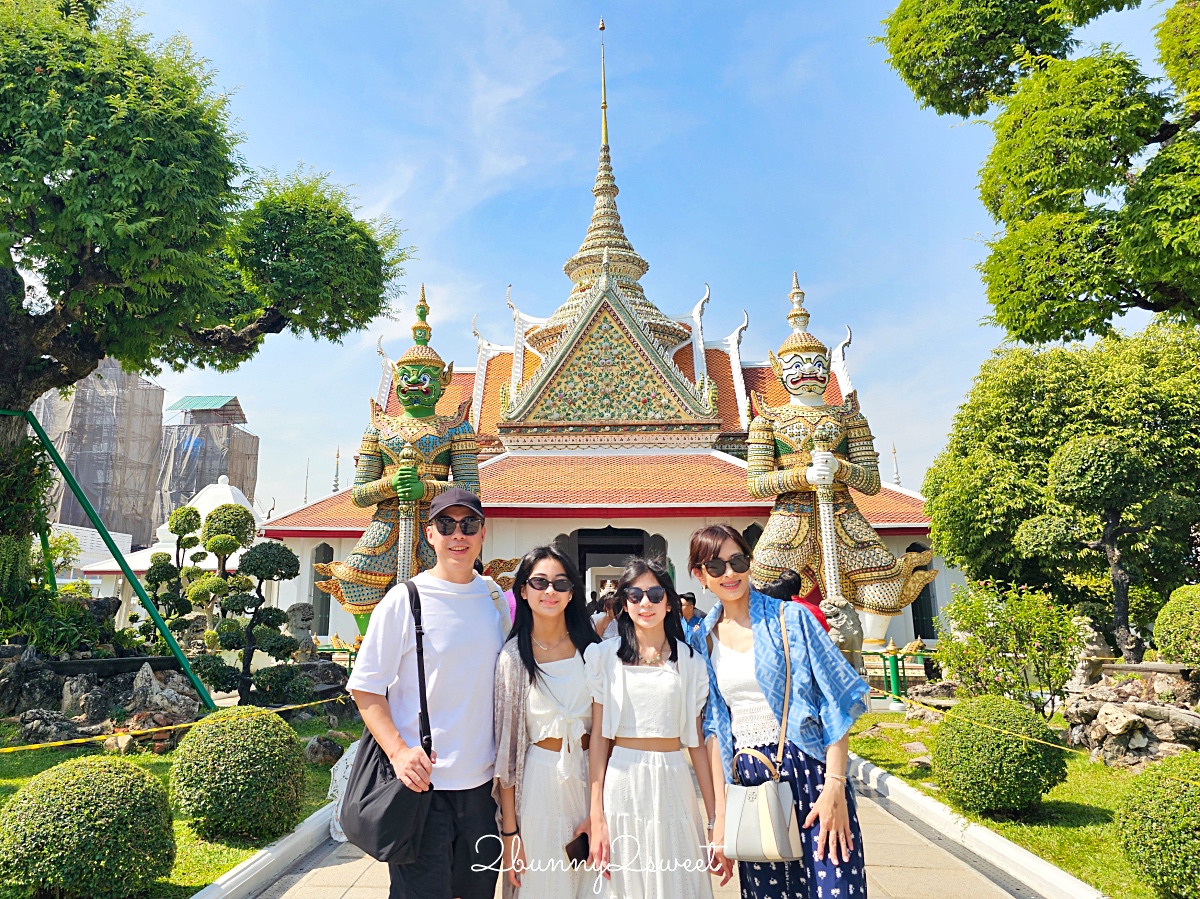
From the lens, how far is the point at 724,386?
667 inches

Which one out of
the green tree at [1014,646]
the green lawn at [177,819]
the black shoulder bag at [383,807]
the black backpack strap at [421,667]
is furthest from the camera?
the green tree at [1014,646]

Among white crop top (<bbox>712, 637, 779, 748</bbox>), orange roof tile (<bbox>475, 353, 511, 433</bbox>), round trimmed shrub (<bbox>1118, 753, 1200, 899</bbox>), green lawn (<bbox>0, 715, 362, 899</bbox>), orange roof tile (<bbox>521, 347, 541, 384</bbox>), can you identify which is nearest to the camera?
white crop top (<bbox>712, 637, 779, 748</bbox>)

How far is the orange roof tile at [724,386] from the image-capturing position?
16.0 m

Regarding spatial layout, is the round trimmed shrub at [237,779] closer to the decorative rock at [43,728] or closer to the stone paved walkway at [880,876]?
the stone paved walkway at [880,876]

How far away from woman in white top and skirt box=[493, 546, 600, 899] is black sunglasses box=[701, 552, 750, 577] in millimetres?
475

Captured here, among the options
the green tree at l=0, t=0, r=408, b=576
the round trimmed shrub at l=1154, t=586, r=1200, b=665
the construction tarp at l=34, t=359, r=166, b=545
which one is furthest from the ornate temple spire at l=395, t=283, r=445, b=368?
the construction tarp at l=34, t=359, r=166, b=545

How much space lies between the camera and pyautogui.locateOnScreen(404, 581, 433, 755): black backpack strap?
2299 mm

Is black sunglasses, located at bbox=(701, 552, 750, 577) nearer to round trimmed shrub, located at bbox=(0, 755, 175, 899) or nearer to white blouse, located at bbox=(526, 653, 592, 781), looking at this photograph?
white blouse, located at bbox=(526, 653, 592, 781)

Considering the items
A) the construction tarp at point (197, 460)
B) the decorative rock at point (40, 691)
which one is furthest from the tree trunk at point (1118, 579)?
the construction tarp at point (197, 460)

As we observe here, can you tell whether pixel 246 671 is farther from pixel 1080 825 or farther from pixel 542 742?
pixel 1080 825

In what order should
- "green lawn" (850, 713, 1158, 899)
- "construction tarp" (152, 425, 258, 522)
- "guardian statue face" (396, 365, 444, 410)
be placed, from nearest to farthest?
"green lawn" (850, 713, 1158, 899) < "guardian statue face" (396, 365, 444, 410) < "construction tarp" (152, 425, 258, 522)

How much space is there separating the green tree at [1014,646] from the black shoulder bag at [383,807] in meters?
5.93

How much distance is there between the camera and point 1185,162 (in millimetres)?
5375

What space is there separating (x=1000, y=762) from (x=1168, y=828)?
1272 mm
